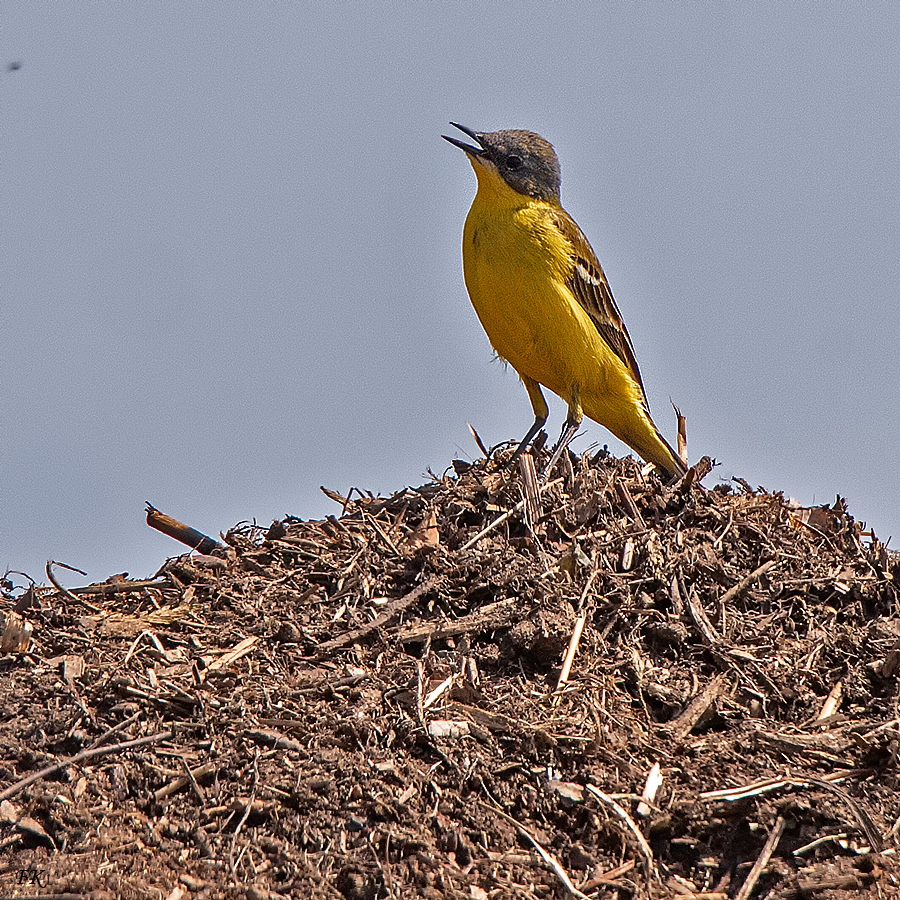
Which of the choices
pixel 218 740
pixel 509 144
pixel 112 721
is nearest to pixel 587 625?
pixel 218 740

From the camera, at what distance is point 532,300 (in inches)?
307

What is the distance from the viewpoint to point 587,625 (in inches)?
225

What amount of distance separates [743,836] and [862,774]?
711 millimetres

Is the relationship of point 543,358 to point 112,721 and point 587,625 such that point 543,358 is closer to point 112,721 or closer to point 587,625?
point 587,625

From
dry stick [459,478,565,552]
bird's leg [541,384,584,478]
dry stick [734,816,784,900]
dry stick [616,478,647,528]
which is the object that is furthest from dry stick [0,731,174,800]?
bird's leg [541,384,584,478]

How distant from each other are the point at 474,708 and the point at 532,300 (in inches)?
142

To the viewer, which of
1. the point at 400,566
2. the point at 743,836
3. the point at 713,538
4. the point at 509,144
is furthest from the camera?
the point at 509,144

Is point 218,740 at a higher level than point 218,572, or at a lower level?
lower

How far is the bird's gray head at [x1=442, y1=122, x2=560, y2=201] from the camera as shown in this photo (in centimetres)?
852

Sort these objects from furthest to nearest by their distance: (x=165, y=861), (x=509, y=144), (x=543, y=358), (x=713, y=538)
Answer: (x=509, y=144) → (x=543, y=358) → (x=713, y=538) → (x=165, y=861)

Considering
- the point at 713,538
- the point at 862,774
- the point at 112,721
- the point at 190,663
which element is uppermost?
the point at 713,538

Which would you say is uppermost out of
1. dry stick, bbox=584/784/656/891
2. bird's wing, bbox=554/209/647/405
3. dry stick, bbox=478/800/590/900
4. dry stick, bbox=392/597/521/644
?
bird's wing, bbox=554/209/647/405

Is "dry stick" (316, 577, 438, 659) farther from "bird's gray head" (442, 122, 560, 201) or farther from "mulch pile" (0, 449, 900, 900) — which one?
Answer: "bird's gray head" (442, 122, 560, 201)

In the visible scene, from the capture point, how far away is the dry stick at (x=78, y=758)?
4.62 meters
